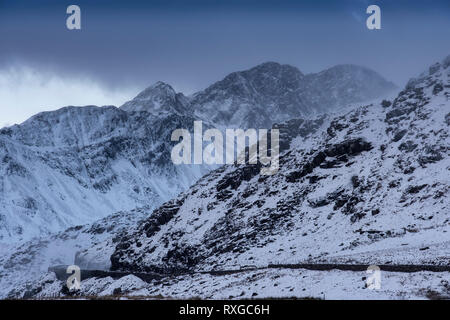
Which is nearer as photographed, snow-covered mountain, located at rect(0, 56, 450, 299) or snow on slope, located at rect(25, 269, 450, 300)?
snow on slope, located at rect(25, 269, 450, 300)

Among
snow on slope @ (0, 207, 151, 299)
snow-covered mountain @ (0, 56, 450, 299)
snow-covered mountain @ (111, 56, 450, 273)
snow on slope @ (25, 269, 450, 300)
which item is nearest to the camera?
snow on slope @ (25, 269, 450, 300)

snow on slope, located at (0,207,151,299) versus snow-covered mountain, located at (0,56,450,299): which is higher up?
snow-covered mountain, located at (0,56,450,299)

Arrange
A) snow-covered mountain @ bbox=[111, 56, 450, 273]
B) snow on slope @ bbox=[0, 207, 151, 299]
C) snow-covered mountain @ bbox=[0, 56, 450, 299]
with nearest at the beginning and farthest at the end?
snow-covered mountain @ bbox=[0, 56, 450, 299]
snow-covered mountain @ bbox=[111, 56, 450, 273]
snow on slope @ bbox=[0, 207, 151, 299]

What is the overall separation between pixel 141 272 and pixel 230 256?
2111 cm

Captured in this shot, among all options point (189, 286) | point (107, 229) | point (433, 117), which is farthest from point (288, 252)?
point (107, 229)

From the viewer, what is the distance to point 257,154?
10338cm

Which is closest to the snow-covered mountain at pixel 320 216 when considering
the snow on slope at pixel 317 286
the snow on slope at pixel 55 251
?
the snow on slope at pixel 317 286

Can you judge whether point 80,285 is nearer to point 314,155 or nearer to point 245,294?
point 314,155

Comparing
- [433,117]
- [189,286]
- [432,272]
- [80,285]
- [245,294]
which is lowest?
[80,285]

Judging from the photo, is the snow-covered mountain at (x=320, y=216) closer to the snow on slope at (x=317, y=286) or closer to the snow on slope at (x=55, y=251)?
the snow on slope at (x=317, y=286)

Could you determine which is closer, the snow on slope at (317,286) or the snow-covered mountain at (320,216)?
A: the snow on slope at (317,286)

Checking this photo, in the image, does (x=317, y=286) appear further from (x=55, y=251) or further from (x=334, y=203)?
(x=55, y=251)

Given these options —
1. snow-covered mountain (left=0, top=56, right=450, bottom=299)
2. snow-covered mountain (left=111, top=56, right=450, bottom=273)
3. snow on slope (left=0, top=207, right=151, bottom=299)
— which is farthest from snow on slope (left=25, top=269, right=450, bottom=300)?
snow on slope (left=0, top=207, right=151, bottom=299)

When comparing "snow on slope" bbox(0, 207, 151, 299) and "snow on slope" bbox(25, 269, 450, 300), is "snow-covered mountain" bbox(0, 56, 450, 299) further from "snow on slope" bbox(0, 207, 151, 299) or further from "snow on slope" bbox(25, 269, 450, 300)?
"snow on slope" bbox(0, 207, 151, 299)
